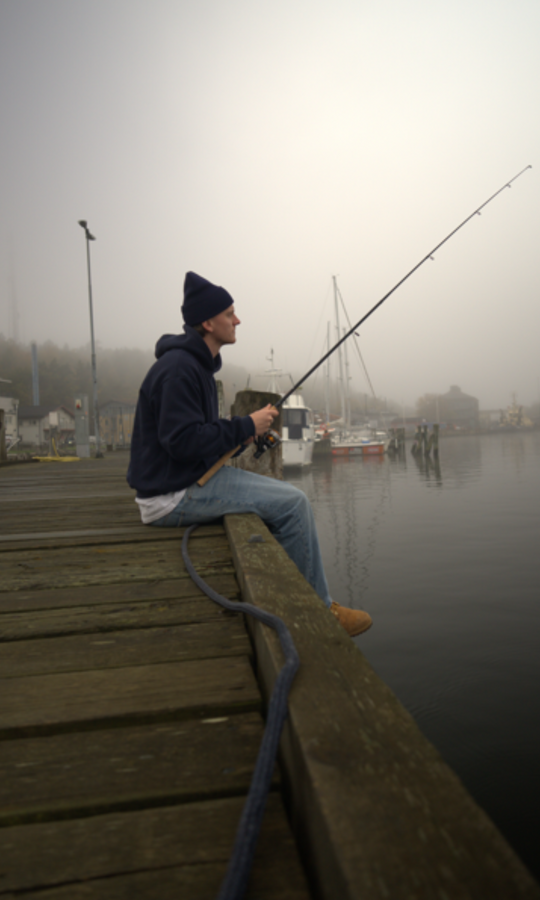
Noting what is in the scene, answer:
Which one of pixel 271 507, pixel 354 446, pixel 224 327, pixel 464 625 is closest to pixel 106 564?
pixel 271 507

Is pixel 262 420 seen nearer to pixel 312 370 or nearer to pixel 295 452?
pixel 312 370

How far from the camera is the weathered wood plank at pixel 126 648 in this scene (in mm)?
1511

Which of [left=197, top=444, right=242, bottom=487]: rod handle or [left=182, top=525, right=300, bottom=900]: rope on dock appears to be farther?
[left=197, top=444, right=242, bottom=487]: rod handle

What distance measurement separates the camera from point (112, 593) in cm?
213

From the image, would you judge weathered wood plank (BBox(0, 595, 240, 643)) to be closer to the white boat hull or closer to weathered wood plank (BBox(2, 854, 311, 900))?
weathered wood plank (BBox(2, 854, 311, 900))

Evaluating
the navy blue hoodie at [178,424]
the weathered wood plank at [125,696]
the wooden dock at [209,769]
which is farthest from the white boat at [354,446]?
the weathered wood plank at [125,696]

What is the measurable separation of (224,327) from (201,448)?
2.72ft

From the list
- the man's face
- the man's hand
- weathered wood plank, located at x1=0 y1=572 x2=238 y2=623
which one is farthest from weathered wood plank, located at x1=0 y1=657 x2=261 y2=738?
the man's face

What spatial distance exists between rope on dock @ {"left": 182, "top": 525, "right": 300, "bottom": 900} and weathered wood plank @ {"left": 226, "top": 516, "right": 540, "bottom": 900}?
0.02 m

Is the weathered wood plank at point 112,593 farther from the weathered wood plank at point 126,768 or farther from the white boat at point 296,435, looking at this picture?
the white boat at point 296,435

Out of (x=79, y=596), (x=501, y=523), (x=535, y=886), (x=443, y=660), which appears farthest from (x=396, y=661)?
(x=501, y=523)

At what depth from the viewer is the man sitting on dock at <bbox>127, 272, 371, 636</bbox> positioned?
273cm

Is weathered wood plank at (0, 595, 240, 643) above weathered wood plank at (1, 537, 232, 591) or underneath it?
underneath

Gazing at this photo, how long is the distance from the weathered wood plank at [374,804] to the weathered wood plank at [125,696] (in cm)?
20
